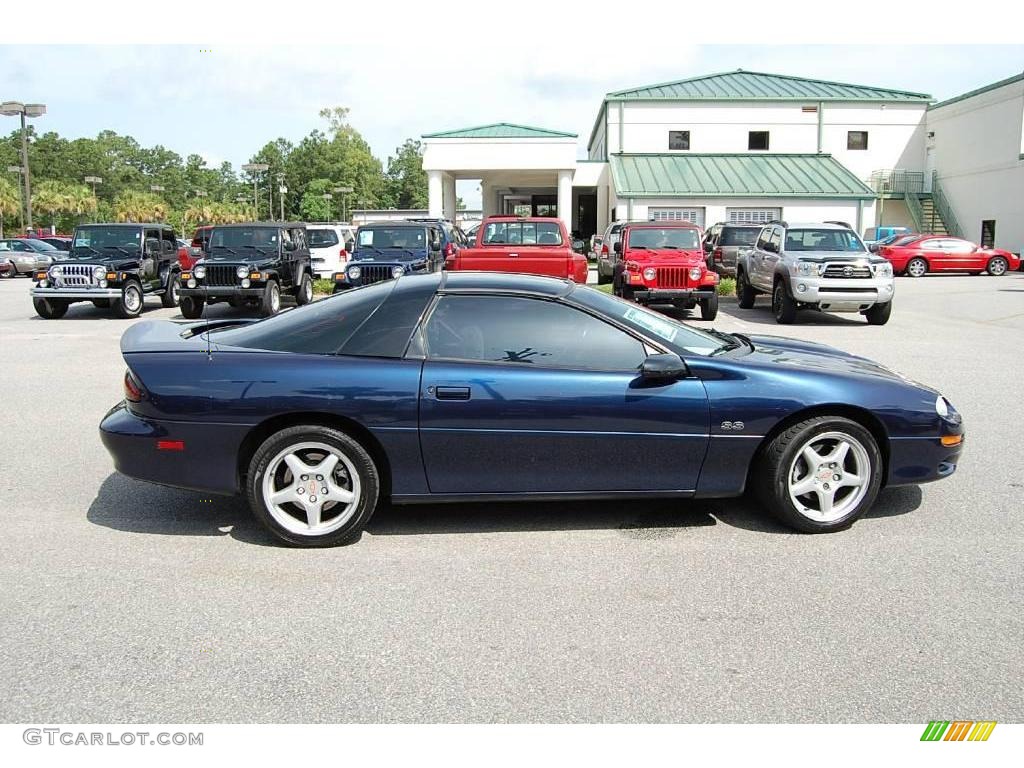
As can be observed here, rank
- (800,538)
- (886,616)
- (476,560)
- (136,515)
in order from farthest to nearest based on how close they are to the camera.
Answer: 1. (136,515)
2. (800,538)
3. (476,560)
4. (886,616)

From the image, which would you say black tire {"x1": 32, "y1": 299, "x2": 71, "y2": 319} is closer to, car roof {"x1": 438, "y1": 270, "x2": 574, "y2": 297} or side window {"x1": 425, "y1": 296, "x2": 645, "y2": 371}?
car roof {"x1": 438, "y1": 270, "x2": 574, "y2": 297}

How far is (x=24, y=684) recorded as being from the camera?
3.31 m

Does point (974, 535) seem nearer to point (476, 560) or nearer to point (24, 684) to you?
point (476, 560)

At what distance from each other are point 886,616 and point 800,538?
1.00m

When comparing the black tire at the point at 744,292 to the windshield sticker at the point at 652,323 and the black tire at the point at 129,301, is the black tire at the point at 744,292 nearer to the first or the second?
the black tire at the point at 129,301

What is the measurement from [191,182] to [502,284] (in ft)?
429

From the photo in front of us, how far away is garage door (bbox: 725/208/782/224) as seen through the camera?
36.5 meters

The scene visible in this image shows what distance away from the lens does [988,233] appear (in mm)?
39031

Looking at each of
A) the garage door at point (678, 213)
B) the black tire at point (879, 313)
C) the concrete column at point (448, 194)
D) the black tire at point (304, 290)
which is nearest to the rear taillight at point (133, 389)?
the black tire at point (304, 290)

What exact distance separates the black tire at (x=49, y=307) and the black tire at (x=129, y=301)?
3.37 feet

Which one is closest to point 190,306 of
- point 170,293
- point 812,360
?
point 170,293
